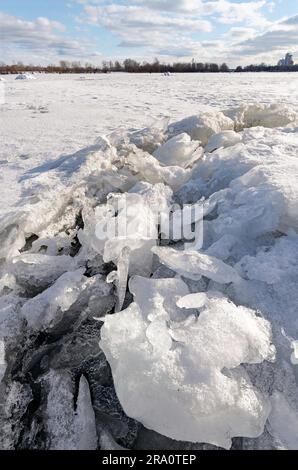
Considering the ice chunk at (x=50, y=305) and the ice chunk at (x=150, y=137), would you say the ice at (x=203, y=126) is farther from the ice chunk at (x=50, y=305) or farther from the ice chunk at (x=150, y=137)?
the ice chunk at (x=50, y=305)

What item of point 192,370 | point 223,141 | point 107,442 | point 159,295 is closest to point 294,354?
point 192,370

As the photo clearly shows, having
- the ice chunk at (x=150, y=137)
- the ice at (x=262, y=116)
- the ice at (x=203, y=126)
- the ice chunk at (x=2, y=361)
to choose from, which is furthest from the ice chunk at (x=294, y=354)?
the ice at (x=262, y=116)

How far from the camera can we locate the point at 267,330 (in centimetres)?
145

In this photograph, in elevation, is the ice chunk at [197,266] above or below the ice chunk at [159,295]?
above

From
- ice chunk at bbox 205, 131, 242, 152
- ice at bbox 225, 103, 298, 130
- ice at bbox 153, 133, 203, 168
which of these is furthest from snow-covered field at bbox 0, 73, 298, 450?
ice at bbox 225, 103, 298, 130

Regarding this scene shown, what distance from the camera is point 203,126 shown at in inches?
160

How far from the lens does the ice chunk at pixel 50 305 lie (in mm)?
1628

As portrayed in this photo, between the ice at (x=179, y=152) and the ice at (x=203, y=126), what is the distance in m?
0.52

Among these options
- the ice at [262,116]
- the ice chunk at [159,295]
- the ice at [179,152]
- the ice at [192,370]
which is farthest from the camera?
the ice at [262,116]
